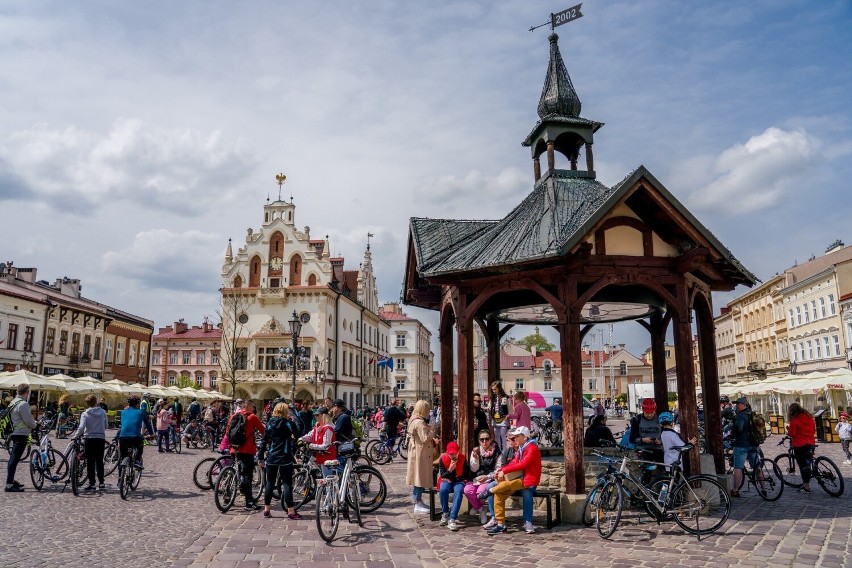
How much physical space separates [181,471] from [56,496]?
14.6ft

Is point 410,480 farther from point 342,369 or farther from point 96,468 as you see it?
point 342,369

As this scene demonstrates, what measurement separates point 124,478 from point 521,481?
7.48 meters

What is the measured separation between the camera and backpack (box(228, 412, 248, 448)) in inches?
413

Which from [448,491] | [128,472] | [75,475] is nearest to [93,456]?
[75,475]

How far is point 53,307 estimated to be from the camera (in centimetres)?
4275

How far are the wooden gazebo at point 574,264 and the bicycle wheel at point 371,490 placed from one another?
1.58 m

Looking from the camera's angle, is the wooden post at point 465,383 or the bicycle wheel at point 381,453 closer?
→ the wooden post at point 465,383

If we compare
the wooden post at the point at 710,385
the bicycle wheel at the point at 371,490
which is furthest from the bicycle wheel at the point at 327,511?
the wooden post at the point at 710,385

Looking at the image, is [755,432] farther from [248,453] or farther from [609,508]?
[248,453]

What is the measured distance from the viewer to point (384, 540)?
330 inches

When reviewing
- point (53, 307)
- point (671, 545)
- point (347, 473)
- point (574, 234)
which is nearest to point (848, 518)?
point (671, 545)

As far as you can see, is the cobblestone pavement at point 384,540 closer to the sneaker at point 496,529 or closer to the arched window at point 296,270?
the sneaker at point 496,529

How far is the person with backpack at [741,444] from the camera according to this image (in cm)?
1188

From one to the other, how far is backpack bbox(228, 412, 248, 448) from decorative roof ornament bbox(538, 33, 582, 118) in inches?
313
